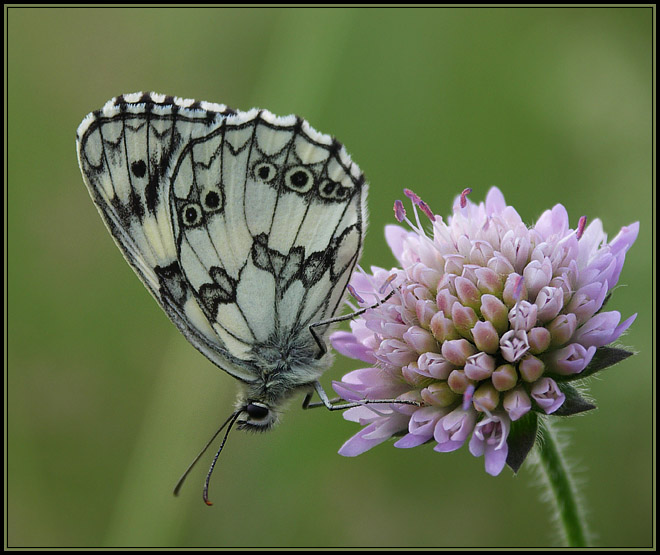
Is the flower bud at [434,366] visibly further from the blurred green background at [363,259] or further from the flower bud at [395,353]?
the blurred green background at [363,259]

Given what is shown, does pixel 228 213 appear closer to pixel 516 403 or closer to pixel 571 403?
pixel 516 403

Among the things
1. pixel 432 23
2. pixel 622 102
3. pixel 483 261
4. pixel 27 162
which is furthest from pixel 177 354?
pixel 622 102

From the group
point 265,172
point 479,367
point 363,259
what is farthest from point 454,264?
point 363,259

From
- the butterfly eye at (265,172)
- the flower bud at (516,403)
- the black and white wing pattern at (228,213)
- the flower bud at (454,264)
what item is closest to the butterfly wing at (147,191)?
the black and white wing pattern at (228,213)

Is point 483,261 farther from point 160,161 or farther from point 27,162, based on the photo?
point 27,162

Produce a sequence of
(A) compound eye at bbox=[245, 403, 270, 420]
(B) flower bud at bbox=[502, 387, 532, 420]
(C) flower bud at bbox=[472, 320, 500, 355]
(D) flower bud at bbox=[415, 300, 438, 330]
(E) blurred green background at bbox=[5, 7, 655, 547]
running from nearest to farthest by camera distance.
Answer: (B) flower bud at bbox=[502, 387, 532, 420] → (C) flower bud at bbox=[472, 320, 500, 355] → (D) flower bud at bbox=[415, 300, 438, 330] → (A) compound eye at bbox=[245, 403, 270, 420] → (E) blurred green background at bbox=[5, 7, 655, 547]

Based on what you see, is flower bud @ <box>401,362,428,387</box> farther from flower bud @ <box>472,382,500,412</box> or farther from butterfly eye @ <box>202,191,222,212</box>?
butterfly eye @ <box>202,191,222,212</box>

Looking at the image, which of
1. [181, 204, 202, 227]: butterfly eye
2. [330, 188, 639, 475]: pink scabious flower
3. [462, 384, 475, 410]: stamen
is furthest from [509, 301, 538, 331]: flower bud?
[181, 204, 202, 227]: butterfly eye
